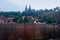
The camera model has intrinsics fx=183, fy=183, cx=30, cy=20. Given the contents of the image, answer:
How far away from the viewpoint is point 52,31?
9.73 feet

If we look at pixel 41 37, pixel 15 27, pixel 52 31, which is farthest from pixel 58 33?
pixel 15 27

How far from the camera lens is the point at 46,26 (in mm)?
3029

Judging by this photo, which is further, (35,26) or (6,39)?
(35,26)

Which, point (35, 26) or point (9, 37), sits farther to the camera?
point (35, 26)

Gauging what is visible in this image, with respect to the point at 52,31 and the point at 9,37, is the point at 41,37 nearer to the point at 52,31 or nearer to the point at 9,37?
the point at 52,31

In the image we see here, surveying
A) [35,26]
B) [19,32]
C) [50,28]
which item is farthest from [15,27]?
[50,28]

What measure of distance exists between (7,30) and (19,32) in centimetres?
20

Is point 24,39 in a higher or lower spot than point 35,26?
lower

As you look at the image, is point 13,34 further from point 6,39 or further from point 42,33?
point 42,33

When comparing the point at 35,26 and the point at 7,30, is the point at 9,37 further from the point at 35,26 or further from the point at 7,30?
the point at 35,26

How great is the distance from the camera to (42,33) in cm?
295

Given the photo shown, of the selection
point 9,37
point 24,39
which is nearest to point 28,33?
point 24,39

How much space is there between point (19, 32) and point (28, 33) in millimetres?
148

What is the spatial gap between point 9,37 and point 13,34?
85mm
